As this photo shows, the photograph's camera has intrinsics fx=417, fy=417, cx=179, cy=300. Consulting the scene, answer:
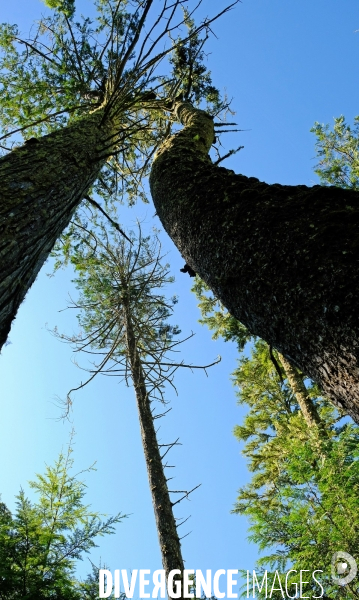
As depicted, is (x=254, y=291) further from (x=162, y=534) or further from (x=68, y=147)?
(x=162, y=534)

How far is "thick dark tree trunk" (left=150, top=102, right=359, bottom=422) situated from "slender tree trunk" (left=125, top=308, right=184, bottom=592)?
168 inches

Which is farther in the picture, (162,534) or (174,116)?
(174,116)

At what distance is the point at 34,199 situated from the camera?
249 cm

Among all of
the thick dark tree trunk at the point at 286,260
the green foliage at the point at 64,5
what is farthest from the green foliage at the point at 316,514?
the green foliage at the point at 64,5

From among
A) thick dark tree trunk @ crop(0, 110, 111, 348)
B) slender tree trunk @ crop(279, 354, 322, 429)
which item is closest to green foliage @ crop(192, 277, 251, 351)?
slender tree trunk @ crop(279, 354, 322, 429)

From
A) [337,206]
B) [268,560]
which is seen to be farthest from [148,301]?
[337,206]

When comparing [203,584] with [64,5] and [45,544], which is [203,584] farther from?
[64,5]

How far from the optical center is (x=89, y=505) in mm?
6793

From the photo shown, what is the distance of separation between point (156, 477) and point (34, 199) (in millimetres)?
4887

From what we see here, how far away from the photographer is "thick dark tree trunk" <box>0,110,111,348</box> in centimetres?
213

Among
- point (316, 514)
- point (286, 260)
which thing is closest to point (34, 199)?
point (286, 260)

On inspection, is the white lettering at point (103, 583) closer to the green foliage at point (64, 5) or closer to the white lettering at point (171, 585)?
the white lettering at point (171, 585)

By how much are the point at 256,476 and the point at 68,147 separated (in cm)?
1041

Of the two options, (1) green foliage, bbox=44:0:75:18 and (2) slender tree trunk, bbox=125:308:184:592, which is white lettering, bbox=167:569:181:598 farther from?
(1) green foliage, bbox=44:0:75:18
